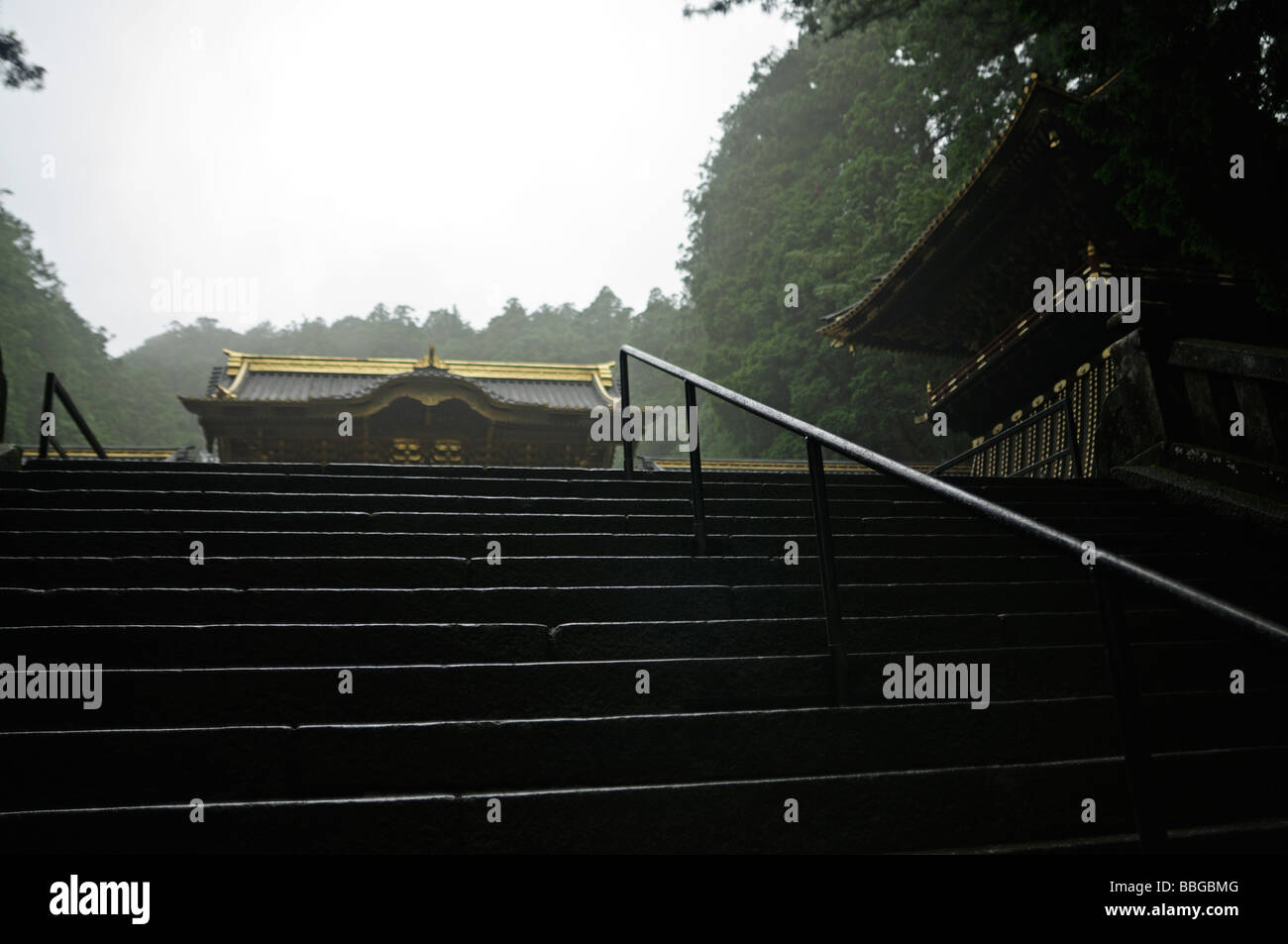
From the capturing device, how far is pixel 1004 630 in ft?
9.16

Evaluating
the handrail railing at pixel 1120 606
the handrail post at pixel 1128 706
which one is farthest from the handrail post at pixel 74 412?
the handrail post at pixel 1128 706

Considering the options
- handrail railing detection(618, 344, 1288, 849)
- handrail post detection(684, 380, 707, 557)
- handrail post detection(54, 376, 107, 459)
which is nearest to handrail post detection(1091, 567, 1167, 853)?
handrail railing detection(618, 344, 1288, 849)

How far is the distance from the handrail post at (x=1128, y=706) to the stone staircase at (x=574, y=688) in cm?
3

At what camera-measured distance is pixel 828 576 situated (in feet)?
7.96

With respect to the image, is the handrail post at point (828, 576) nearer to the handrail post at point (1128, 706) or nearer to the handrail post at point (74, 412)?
the handrail post at point (1128, 706)

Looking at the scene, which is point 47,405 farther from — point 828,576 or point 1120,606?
point 1120,606

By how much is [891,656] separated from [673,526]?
1.41 meters

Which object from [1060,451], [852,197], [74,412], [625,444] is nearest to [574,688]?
[625,444]

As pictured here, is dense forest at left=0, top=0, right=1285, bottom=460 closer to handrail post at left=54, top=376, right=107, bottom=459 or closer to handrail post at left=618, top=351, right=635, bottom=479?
handrail post at left=618, top=351, right=635, bottom=479

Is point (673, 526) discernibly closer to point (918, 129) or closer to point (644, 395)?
point (918, 129)

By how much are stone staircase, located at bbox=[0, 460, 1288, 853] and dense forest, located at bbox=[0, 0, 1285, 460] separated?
2.17 m

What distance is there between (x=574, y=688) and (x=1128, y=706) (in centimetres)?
144

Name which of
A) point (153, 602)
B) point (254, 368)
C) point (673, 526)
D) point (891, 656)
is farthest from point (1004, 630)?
point (254, 368)

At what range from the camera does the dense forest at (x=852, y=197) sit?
12.9 feet
